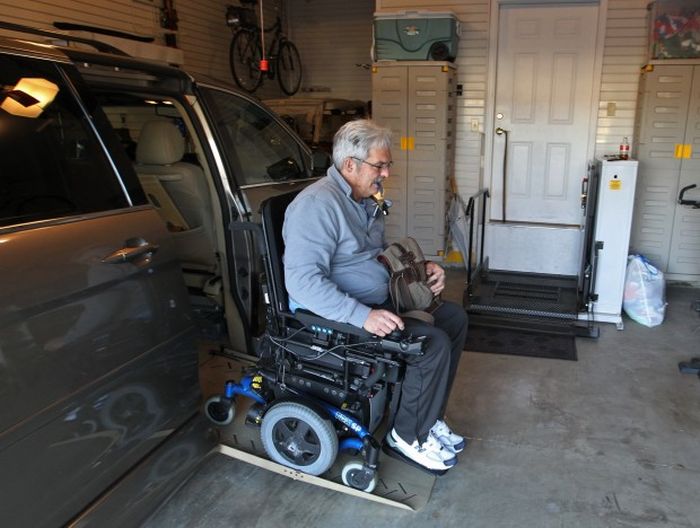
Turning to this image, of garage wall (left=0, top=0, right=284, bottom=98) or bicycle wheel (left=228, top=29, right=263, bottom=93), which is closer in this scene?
garage wall (left=0, top=0, right=284, bottom=98)

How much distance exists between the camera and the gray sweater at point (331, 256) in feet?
6.51

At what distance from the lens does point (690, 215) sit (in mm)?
4629

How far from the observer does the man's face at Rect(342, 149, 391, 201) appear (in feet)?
6.95

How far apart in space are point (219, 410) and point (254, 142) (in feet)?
5.05

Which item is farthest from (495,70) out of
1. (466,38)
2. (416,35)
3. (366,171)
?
(366,171)

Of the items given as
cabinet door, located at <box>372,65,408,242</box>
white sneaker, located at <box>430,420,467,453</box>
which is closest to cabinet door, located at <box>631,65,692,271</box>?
cabinet door, located at <box>372,65,408,242</box>

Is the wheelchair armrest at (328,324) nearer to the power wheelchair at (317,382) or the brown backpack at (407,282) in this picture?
the power wheelchair at (317,382)

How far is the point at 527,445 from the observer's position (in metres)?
2.53

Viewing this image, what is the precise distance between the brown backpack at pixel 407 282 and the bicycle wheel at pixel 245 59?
6146 millimetres

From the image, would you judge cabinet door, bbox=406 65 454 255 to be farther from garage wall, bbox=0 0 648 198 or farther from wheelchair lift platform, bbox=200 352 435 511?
wheelchair lift platform, bbox=200 352 435 511

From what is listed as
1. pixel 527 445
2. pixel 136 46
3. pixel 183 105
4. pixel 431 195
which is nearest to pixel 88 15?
pixel 136 46

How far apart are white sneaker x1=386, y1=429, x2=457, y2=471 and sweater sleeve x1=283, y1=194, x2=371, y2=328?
57cm

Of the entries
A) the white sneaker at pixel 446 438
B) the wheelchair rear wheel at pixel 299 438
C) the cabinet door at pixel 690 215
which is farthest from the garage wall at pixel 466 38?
the white sneaker at pixel 446 438

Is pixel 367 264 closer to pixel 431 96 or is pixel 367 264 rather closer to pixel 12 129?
pixel 12 129
